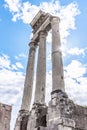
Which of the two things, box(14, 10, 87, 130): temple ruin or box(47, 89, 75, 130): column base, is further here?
box(14, 10, 87, 130): temple ruin

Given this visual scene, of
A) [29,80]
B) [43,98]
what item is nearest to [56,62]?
[43,98]

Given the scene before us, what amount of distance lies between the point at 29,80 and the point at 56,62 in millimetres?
4249

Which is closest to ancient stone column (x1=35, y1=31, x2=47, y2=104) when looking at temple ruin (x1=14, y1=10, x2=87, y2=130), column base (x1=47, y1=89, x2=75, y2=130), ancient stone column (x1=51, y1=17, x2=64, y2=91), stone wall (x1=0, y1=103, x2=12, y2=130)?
temple ruin (x1=14, y1=10, x2=87, y2=130)

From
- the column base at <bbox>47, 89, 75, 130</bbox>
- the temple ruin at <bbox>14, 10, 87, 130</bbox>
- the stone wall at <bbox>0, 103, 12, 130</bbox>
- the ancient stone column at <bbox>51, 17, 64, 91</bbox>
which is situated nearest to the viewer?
the column base at <bbox>47, 89, 75, 130</bbox>

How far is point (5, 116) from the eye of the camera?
92.9 feet

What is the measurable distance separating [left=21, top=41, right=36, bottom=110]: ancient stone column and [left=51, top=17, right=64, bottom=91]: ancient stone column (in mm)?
3652

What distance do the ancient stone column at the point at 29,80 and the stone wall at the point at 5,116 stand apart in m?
10.1

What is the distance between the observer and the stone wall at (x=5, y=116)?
27.7 meters

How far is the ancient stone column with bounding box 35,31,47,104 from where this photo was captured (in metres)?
16.7

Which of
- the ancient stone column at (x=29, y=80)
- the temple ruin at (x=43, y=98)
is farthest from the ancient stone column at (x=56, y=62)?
the ancient stone column at (x=29, y=80)

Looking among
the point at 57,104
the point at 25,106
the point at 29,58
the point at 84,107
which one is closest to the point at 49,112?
the point at 57,104

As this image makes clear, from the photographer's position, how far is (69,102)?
46.5 ft

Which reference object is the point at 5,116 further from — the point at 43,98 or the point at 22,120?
the point at 43,98

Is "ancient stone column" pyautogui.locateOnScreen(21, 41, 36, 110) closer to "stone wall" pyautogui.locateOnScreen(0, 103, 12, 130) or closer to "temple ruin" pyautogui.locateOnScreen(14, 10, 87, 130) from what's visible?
"temple ruin" pyautogui.locateOnScreen(14, 10, 87, 130)
